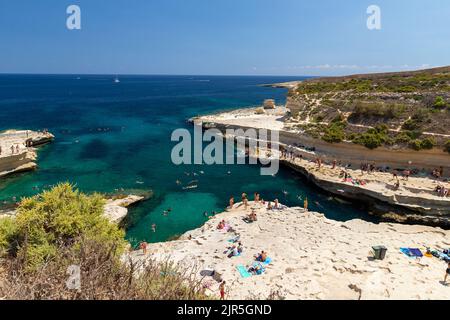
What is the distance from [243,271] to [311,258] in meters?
3.58

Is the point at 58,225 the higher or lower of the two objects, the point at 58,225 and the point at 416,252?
the higher

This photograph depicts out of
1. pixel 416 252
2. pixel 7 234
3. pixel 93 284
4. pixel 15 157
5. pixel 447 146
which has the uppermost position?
pixel 447 146

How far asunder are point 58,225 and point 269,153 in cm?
2748

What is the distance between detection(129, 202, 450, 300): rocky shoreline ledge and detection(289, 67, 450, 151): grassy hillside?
44.9 ft

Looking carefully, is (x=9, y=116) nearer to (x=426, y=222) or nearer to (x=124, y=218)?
(x=124, y=218)

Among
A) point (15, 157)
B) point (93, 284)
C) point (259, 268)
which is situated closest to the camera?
point (93, 284)

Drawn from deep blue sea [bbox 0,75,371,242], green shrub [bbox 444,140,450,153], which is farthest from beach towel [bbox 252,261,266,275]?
green shrub [bbox 444,140,450,153]

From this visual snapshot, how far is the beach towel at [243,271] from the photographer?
1435 cm

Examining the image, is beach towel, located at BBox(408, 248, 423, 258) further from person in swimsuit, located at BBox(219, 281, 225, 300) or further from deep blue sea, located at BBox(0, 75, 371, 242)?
person in swimsuit, located at BBox(219, 281, 225, 300)

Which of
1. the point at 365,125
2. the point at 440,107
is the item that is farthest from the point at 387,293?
the point at 440,107

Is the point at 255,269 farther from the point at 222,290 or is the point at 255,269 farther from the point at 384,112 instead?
the point at 384,112

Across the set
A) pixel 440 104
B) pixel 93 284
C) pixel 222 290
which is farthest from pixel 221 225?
pixel 440 104

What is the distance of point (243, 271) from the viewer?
14.6 meters

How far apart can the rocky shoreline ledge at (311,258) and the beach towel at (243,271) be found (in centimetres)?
16
